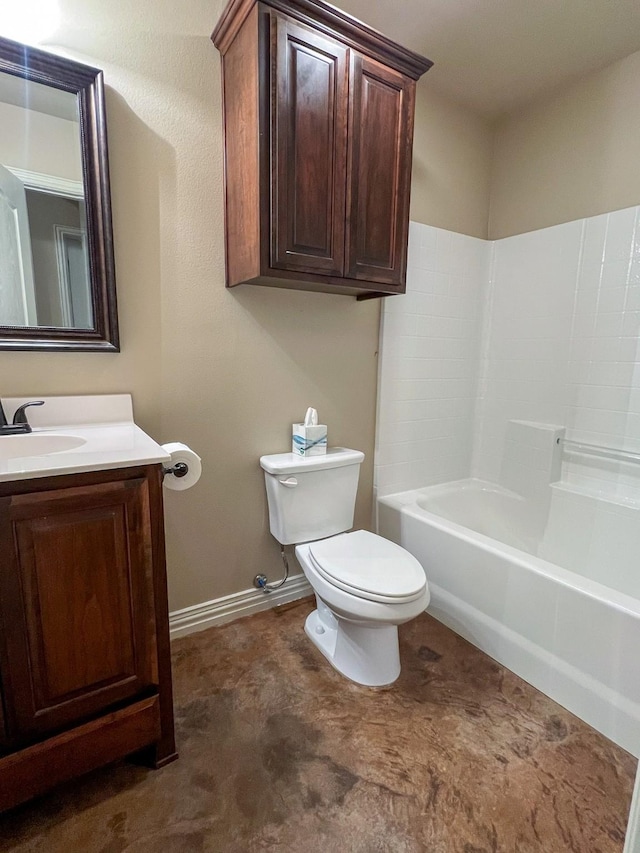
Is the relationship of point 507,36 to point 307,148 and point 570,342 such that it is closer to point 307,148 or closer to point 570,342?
point 307,148

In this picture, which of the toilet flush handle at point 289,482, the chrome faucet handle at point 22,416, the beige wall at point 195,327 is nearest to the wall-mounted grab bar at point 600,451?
the beige wall at point 195,327

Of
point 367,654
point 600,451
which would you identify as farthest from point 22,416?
point 600,451

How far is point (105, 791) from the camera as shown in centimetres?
114

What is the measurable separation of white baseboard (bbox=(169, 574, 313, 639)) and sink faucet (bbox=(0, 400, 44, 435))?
3.01ft

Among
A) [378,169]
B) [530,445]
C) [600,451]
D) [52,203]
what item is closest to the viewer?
[52,203]

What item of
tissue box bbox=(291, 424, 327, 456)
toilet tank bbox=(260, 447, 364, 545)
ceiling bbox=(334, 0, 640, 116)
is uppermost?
ceiling bbox=(334, 0, 640, 116)

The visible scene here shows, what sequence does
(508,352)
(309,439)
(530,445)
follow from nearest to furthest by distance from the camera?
(309,439) → (530,445) → (508,352)

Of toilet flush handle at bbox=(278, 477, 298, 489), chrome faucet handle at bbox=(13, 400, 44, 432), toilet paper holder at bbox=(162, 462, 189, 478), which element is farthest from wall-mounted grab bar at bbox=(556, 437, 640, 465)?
chrome faucet handle at bbox=(13, 400, 44, 432)

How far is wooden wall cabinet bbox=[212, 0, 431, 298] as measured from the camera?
4.42 feet

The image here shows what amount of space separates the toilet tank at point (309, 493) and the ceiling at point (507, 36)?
1718mm

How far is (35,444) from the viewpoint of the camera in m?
1.24

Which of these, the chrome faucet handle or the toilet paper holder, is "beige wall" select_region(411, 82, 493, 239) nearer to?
the toilet paper holder

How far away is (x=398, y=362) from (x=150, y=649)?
161 cm

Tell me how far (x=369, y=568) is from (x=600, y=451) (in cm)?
129
